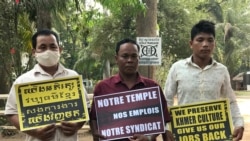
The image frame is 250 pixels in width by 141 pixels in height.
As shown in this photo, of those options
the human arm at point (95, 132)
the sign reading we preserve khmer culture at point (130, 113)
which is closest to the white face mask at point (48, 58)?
the sign reading we preserve khmer culture at point (130, 113)

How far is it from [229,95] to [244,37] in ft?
113

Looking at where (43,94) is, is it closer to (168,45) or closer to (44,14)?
(44,14)

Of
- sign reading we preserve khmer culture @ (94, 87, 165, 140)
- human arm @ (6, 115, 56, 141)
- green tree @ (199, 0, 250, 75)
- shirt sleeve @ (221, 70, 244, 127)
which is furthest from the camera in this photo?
green tree @ (199, 0, 250, 75)

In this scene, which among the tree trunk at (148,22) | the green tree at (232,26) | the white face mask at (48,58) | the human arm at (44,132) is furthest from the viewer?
the green tree at (232,26)

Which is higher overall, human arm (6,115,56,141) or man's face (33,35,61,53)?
man's face (33,35,61,53)

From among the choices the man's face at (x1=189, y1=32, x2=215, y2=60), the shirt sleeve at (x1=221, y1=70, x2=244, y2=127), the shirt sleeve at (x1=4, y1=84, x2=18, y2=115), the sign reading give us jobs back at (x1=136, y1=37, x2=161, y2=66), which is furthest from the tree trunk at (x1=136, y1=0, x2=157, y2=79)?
the shirt sleeve at (x1=4, y1=84, x2=18, y2=115)

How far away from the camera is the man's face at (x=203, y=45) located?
3.41 meters

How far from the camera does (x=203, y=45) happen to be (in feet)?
11.2

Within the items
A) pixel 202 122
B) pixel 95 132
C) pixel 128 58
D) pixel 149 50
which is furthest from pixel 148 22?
pixel 95 132

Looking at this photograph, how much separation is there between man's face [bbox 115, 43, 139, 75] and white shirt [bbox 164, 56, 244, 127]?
1.59ft

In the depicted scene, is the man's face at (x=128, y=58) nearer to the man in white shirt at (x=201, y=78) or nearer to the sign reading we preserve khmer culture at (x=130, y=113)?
the sign reading we preserve khmer culture at (x=130, y=113)

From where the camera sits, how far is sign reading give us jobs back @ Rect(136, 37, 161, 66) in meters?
6.84

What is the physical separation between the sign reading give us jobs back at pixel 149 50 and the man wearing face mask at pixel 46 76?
12.1 ft

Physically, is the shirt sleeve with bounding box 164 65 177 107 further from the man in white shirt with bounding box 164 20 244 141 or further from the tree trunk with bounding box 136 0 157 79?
the tree trunk with bounding box 136 0 157 79
